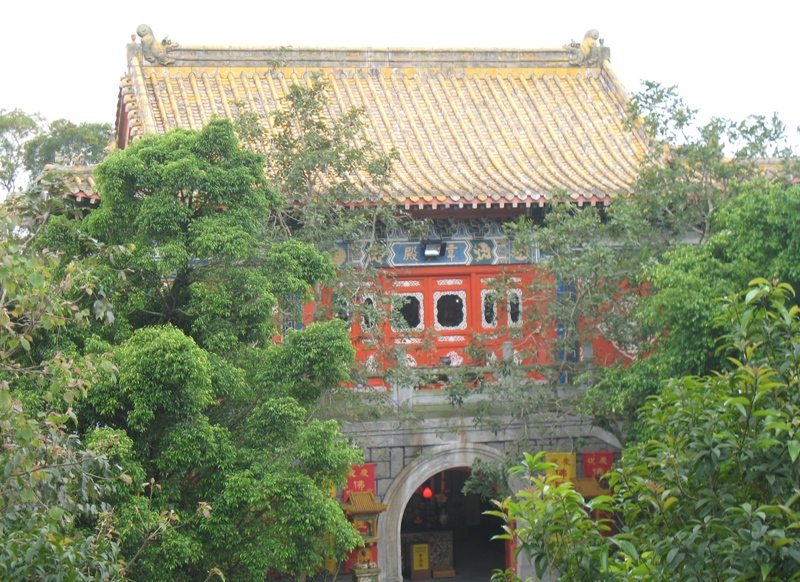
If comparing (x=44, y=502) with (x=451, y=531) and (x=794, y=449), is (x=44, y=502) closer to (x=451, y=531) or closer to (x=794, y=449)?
(x=794, y=449)

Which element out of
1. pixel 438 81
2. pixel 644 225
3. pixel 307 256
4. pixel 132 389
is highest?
pixel 438 81

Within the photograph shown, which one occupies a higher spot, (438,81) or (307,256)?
(438,81)

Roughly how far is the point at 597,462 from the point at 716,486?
1027cm

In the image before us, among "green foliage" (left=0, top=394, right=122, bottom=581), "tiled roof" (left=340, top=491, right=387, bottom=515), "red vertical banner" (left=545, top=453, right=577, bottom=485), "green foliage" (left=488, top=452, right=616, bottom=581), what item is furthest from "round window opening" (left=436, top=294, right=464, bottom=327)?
"green foliage" (left=488, top=452, right=616, bottom=581)

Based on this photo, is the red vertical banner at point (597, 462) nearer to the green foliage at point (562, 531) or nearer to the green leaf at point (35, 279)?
the green foliage at point (562, 531)

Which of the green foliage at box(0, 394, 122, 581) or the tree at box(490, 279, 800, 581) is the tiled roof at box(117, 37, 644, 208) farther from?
the tree at box(490, 279, 800, 581)

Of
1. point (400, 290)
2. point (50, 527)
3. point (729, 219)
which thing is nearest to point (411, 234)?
point (400, 290)

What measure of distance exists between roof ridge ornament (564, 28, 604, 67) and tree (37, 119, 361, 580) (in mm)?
10502

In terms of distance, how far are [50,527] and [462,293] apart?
10.9 metres

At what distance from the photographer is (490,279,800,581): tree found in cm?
577

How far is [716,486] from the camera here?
20.6 feet

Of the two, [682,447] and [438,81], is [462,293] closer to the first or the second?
[438,81]

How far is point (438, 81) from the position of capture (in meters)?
20.5

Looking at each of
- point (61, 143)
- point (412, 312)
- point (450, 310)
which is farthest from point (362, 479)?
point (61, 143)
